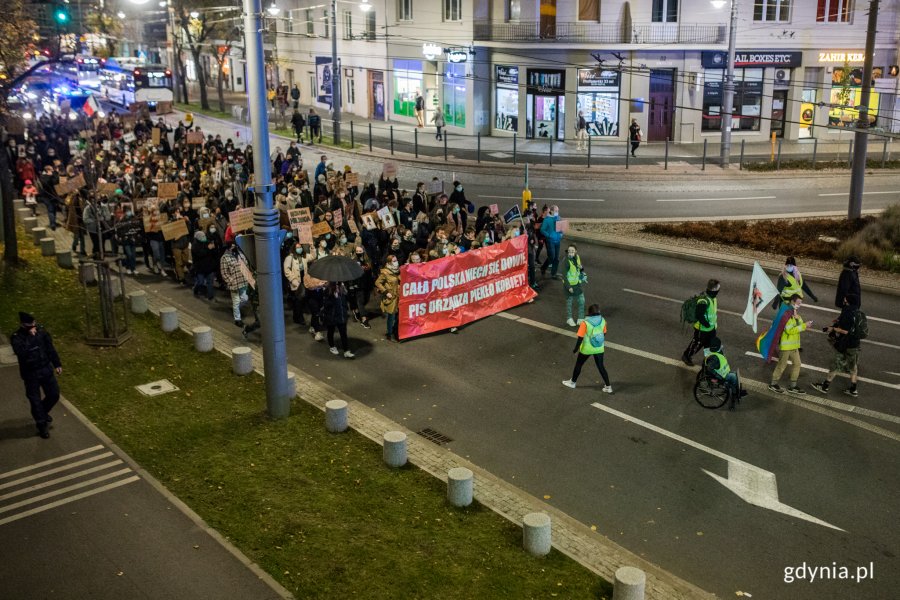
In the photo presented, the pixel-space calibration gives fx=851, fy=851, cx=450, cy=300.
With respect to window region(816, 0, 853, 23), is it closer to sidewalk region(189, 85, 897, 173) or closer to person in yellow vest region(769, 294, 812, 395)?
sidewalk region(189, 85, 897, 173)

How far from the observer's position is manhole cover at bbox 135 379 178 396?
13.3 m

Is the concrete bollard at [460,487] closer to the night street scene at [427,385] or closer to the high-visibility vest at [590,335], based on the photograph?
the night street scene at [427,385]

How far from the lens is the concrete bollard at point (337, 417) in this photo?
11914 mm

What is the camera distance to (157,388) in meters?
13.5

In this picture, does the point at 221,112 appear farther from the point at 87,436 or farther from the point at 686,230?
the point at 87,436

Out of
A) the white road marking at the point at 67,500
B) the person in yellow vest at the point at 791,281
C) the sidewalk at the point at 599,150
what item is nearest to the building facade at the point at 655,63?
the sidewalk at the point at 599,150

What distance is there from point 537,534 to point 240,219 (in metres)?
7.78

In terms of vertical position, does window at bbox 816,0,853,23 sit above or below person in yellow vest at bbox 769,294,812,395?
above

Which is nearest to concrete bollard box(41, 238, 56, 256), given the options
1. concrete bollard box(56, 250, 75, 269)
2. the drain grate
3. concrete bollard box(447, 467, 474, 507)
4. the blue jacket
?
concrete bollard box(56, 250, 75, 269)

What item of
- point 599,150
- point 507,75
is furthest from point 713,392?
point 507,75

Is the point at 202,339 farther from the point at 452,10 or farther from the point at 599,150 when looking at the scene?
the point at 452,10

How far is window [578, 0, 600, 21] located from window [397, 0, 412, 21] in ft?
38.5

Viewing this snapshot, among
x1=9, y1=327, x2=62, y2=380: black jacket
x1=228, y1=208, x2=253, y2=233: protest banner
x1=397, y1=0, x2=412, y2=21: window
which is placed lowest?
x1=9, y1=327, x2=62, y2=380: black jacket

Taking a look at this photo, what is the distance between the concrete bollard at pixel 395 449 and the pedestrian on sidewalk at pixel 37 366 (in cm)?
472
